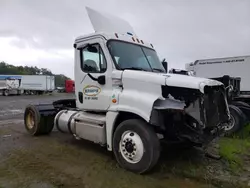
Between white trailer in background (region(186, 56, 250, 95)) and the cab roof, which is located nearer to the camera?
the cab roof

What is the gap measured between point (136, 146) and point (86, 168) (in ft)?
3.70

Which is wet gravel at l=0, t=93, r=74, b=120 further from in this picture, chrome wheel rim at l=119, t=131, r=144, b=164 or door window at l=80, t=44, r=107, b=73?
chrome wheel rim at l=119, t=131, r=144, b=164

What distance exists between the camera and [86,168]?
541 cm

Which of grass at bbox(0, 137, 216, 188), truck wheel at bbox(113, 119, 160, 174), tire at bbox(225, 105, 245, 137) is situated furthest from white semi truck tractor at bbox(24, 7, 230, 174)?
tire at bbox(225, 105, 245, 137)

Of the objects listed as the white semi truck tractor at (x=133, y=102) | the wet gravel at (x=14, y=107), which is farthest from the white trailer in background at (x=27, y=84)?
the white semi truck tractor at (x=133, y=102)

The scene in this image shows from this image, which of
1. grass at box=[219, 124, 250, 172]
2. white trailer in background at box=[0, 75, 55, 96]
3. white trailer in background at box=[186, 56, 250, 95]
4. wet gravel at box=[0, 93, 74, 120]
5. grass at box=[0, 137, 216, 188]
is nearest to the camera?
grass at box=[0, 137, 216, 188]

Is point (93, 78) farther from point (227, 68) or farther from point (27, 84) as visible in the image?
point (27, 84)

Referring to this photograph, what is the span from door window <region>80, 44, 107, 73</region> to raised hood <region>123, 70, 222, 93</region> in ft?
2.23

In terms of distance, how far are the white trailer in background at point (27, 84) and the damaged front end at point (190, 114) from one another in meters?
42.3

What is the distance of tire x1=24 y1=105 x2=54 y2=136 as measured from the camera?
8.26 meters

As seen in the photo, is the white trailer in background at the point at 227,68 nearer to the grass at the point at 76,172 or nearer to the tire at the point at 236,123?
the tire at the point at 236,123

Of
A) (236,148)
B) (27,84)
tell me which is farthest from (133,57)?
(27,84)

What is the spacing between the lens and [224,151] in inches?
255

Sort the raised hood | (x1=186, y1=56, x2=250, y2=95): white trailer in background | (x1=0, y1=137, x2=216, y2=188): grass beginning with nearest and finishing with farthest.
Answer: (x1=0, y1=137, x2=216, y2=188): grass → the raised hood → (x1=186, y1=56, x2=250, y2=95): white trailer in background
